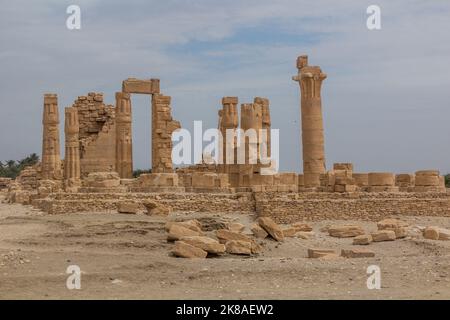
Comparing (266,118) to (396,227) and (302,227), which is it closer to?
(302,227)

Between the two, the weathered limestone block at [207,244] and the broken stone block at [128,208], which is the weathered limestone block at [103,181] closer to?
the broken stone block at [128,208]

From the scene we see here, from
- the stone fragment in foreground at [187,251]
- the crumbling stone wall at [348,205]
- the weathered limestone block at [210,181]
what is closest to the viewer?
the stone fragment in foreground at [187,251]

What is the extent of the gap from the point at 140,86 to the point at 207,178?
8.05 meters

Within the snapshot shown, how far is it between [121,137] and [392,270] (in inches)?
841

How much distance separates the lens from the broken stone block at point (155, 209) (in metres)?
22.7

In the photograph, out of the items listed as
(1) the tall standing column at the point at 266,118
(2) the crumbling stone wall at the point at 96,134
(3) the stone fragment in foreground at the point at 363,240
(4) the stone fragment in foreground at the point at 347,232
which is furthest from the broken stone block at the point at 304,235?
(2) the crumbling stone wall at the point at 96,134

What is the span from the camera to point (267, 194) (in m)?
26.5

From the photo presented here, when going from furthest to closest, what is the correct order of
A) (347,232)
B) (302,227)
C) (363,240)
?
(302,227), (347,232), (363,240)

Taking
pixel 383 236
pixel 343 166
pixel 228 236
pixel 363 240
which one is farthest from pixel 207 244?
pixel 343 166

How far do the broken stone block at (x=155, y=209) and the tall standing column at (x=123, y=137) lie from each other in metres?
11.1

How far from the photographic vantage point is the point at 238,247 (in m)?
16.5
